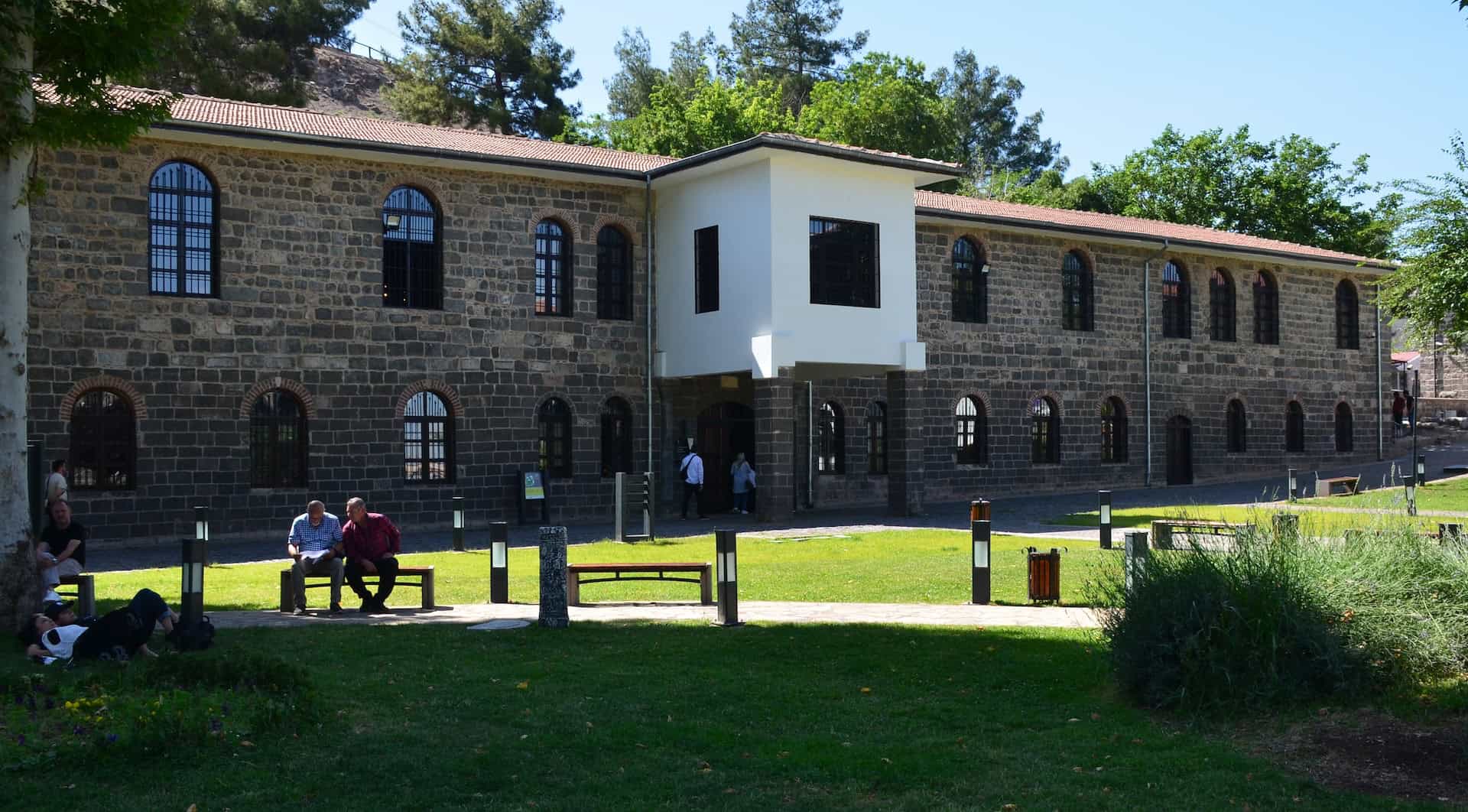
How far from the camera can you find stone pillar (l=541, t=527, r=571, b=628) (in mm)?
11648

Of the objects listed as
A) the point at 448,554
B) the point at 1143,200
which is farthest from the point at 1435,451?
the point at 448,554

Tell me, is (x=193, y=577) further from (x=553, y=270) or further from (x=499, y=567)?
(x=553, y=270)

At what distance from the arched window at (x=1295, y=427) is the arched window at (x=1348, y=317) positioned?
101 inches

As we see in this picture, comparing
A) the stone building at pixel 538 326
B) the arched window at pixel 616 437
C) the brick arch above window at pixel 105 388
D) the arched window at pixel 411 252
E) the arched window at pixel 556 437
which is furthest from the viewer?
the arched window at pixel 616 437

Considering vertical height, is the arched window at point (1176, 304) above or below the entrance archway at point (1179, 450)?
above

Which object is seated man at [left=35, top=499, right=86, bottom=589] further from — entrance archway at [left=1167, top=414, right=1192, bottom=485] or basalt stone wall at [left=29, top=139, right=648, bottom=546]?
entrance archway at [left=1167, top=414, right=1192, bottom=485]

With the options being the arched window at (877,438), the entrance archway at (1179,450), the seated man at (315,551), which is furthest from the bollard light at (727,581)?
the entrance archway at (1179,450)

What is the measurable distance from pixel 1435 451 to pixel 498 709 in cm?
4051

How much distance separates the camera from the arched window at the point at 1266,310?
35.2 m

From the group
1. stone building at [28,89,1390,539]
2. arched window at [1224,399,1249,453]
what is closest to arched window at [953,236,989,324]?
stone building at [28,89,1390,539]

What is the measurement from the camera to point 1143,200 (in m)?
52.1

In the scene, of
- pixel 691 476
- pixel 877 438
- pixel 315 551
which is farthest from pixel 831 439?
pixel 315 551

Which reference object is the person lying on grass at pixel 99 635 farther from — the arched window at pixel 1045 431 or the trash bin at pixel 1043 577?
the arched window at pixel 1045 431

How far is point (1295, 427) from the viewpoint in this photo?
119ft
